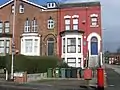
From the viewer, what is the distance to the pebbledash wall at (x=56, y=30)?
48500 millimetres

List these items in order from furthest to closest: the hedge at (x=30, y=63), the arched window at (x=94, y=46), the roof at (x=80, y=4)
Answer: the roof at (x=80, y=4), the arched window at (x=94, y=46), the hedge at (x=30, y=63)

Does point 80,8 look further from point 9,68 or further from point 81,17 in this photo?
point 9,68

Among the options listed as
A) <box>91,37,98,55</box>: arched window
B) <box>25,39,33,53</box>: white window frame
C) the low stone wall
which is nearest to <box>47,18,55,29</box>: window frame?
<box>25,39,33,53</box>: white window frame

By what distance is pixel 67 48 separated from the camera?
48.5m

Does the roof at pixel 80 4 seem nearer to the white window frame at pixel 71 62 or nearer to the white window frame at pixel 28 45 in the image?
the white window frame at pixel 28 45

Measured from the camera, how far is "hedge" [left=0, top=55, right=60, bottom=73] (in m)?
34.4

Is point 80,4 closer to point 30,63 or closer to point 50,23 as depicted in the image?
point 50,23

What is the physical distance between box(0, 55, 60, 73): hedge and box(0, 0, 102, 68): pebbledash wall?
5441 millimetres

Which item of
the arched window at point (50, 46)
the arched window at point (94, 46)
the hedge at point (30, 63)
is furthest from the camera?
the arched window at point (50, 46)

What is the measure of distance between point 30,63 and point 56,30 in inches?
604

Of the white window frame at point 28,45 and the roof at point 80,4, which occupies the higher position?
the roof at point 80,4

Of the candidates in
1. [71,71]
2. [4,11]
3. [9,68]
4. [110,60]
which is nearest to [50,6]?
[4,11]

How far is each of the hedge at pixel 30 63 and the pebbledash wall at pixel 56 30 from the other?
17.9 feet

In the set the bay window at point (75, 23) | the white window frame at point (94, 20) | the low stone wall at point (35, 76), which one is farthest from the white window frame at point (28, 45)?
the low stone wall at point (35, 76)
